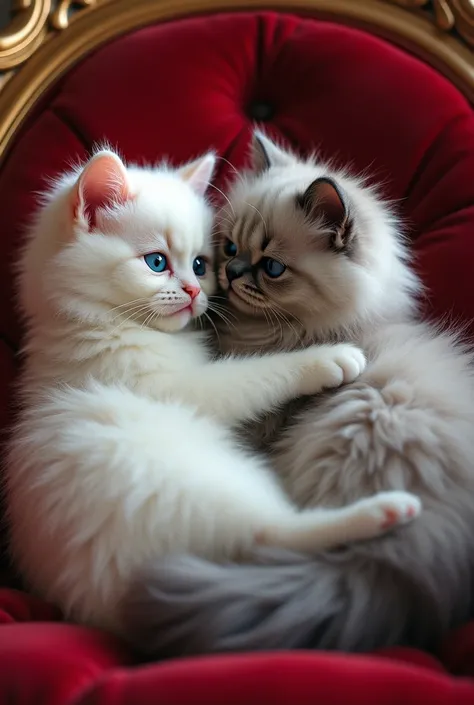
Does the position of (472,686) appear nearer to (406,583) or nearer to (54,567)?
(406,583)

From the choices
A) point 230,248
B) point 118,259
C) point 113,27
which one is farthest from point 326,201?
point 113,27

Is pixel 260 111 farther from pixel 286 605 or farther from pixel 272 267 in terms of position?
pixel 286 605

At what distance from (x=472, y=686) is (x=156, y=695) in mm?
353

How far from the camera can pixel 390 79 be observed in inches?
62.8

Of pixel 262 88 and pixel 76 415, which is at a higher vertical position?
pixel 262 88

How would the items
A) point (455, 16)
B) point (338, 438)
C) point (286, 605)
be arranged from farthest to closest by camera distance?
1. point (455, 16)
2. point (338, 438)
3. point (286, 605)

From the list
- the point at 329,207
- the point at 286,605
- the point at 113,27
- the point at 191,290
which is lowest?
the point at 286,605

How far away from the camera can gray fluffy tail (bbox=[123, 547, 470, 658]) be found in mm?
904

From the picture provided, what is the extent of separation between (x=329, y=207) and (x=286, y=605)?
749 mm

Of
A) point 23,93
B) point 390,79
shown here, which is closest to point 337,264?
point 390,79

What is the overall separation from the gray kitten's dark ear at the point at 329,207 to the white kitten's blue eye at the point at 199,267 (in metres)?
0.26

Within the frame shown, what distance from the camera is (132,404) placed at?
1186 millimetres

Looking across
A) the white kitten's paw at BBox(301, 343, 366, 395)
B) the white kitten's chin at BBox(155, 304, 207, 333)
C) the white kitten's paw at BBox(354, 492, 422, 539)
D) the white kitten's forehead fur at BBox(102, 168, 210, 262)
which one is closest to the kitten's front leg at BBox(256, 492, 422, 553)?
the white kitten's paw at BBox(354, 492, 422, 539)

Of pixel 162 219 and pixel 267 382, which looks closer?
pixel 267 382
